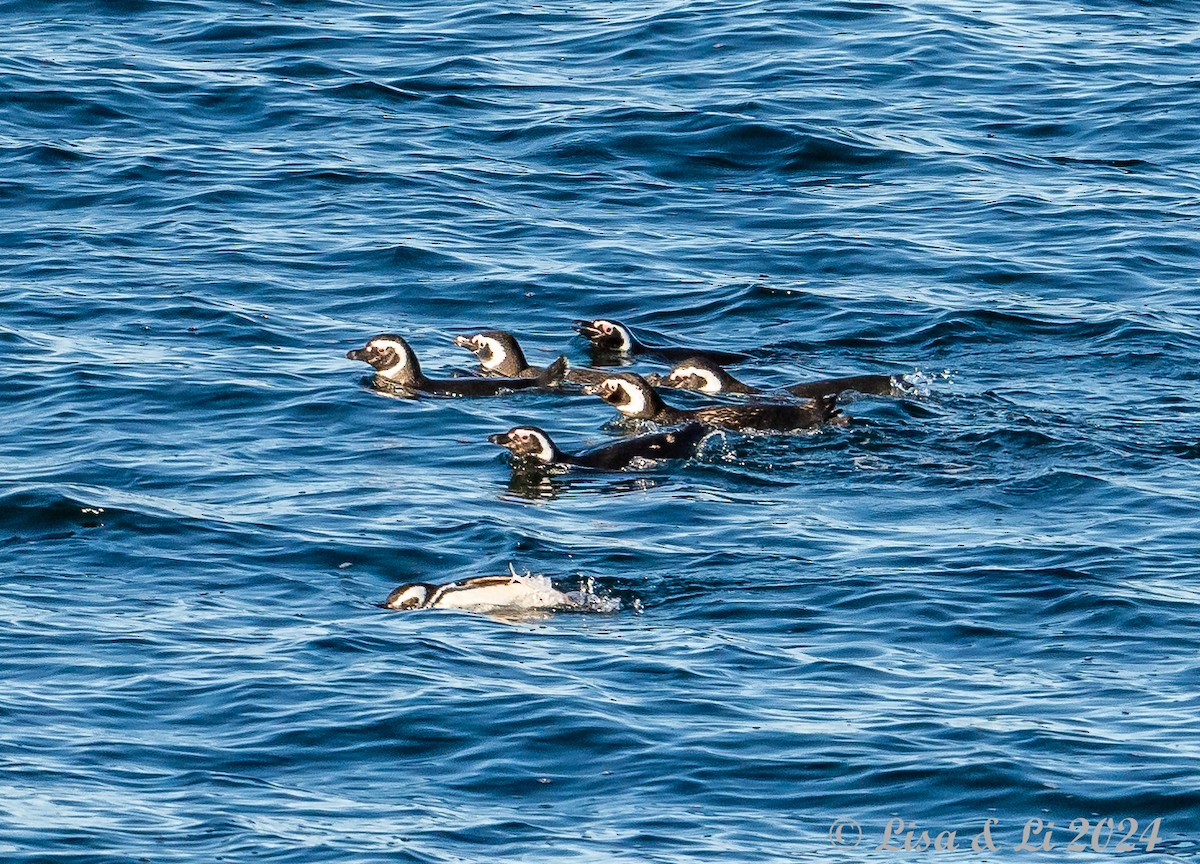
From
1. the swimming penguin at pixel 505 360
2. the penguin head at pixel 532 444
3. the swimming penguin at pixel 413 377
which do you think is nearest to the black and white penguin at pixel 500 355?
the swimming penguin at pixel 505 360

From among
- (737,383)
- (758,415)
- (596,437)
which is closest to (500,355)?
(596,437)

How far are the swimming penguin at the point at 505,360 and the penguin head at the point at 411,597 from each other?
4728mm

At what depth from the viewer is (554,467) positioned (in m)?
15.1

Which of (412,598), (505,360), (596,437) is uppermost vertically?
(412,598)

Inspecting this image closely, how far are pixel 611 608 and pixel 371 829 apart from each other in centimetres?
308

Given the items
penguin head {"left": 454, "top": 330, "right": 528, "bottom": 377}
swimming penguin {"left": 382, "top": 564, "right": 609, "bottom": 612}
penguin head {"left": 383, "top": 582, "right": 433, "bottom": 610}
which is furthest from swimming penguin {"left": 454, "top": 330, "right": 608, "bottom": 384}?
penguin head {"left": 383, "top": 582, "right": 433, "bottom": 610}

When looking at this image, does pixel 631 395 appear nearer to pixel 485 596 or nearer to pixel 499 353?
pixel 499 353

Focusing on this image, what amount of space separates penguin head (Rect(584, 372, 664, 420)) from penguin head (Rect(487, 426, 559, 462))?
1211 mm

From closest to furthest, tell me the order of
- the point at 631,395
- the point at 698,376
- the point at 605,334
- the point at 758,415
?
the point at 758,415 → the point at 631,395 → the point at 698,376 → the point at 605,334

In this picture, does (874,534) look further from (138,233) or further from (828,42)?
(828,42)

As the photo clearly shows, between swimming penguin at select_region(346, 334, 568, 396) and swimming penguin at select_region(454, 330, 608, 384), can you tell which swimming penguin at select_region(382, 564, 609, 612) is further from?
swimming penguin at select_region(454, 330, 608, 384)

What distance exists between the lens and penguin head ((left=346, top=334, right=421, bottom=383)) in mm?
16891

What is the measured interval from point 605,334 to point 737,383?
5.02 ft

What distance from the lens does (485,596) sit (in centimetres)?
1246
